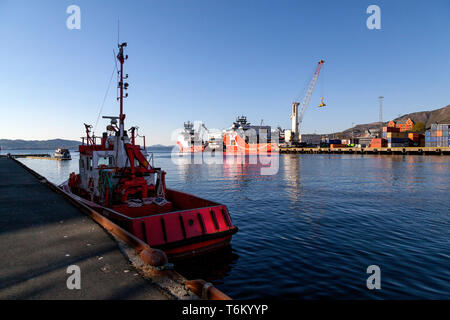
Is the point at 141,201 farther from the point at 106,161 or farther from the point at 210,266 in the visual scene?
the point at 210,266

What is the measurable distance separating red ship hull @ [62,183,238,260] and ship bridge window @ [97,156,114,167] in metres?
3.17

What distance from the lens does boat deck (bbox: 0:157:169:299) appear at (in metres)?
4.77

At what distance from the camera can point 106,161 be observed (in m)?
14.4

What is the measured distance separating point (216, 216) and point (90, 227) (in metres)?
4.61

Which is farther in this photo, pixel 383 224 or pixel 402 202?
pixel 402 202

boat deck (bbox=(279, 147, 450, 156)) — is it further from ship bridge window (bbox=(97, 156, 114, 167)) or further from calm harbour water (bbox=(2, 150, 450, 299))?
ship bridge window (bbox=(97, 156, 114, 167))

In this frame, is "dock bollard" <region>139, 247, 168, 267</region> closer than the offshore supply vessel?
Yes

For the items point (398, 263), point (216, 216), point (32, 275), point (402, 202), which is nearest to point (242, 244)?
point (216, 216)
